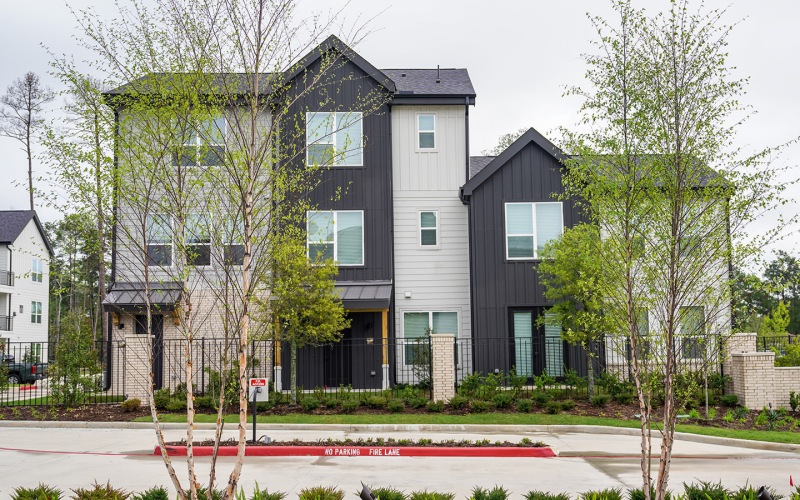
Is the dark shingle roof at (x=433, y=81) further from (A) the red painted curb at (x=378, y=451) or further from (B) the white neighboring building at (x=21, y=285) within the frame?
(B) the white neighboring building at (x=21, y=285)

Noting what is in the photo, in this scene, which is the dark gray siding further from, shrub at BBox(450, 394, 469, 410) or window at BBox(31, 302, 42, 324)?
window at BBox(31, 302, 42, 324)

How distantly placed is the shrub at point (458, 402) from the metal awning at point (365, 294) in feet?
14.2

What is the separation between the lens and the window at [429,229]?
2405 centimetres

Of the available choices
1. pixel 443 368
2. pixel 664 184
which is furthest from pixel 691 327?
pixel 443 368

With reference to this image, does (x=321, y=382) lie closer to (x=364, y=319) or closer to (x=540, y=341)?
(x=364, y=319)

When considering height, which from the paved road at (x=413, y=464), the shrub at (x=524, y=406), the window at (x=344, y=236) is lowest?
the paved road at (x=413, y=464)

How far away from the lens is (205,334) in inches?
852

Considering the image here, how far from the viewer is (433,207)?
2408 centimetres

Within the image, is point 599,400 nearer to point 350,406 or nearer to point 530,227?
point 350,406

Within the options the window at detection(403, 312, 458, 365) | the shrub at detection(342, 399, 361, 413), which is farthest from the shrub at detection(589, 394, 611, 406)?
the window at detection(403, 312, 458, 365)

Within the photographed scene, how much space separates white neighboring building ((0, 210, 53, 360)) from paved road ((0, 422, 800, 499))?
3135 cm

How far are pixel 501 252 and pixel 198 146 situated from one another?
52.7ft

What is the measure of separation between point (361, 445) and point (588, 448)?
4256 mm

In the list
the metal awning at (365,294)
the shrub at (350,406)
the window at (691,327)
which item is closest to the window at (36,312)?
the metal awning at (365,294)
